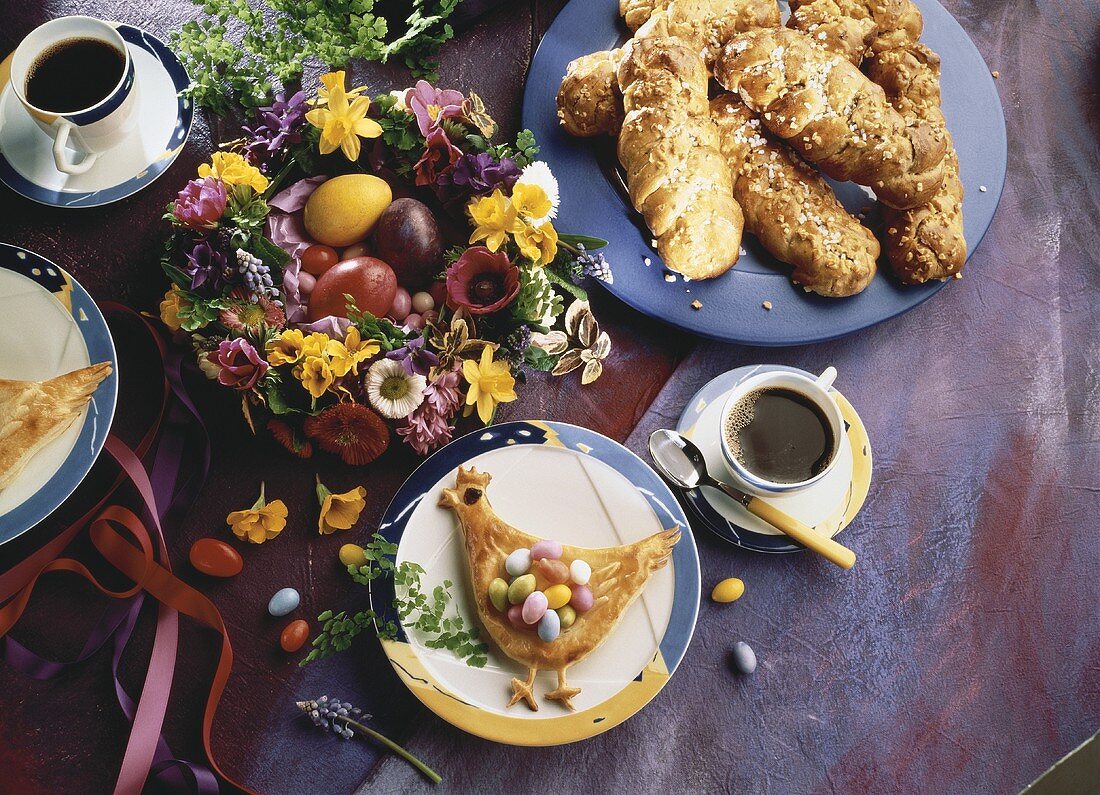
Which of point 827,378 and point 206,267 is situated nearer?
point 206,267

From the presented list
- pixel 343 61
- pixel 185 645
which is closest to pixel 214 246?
pixel 343 61

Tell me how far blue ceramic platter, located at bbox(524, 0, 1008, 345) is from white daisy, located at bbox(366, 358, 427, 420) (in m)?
0.32

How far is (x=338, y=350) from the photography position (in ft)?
3.18

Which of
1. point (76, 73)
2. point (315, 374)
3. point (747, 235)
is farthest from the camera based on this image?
point (747, 235)

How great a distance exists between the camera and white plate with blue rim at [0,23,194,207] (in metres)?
1.11

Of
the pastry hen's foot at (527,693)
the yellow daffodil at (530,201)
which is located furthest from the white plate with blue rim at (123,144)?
the pastry hen's foot at (527,693)

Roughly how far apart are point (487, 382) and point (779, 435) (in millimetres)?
391

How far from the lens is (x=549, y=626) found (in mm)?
Answer: 977

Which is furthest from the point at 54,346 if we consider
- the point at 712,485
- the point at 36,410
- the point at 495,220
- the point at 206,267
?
the point at 712,485

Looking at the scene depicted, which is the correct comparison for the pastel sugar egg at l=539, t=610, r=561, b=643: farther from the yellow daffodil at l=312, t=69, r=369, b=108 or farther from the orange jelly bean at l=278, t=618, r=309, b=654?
the yellow daffodil at l=312, t=69, r=369, b=108

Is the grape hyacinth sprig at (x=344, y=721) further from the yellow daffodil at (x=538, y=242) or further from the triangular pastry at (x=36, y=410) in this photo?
the yellow daffodil at (x=538, y=242)

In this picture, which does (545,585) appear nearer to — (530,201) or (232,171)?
(530,201)

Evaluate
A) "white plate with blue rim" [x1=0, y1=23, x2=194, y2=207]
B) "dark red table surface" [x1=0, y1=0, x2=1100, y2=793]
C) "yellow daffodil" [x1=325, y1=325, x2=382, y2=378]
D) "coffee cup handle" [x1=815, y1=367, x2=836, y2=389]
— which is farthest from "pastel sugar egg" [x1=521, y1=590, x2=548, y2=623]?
"white plate with blue rim" [x1=0, y1=23, x2=194, y2=207]

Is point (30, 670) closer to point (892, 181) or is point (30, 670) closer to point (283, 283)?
point (283, 283)
